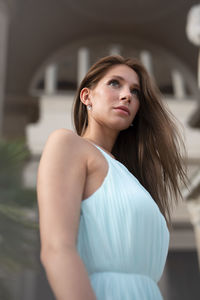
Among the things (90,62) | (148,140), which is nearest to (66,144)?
(148,140)

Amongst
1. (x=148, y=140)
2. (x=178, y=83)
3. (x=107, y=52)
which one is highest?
(x=107, y=52)

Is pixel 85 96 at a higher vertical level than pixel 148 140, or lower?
higher

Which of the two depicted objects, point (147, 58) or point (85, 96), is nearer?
point (85, 96)

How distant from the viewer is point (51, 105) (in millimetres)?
9820

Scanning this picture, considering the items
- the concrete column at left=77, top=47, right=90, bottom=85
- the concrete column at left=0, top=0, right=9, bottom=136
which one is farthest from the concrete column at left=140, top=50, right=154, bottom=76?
the concrete column at left=0, top=0, right=9, bottom=136

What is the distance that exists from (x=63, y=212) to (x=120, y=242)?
0.16 m

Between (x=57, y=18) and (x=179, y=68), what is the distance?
411 centimetres

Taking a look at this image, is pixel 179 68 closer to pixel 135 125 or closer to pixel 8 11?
pixel 8 11

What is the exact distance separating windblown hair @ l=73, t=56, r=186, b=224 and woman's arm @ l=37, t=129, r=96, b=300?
1.14 ft

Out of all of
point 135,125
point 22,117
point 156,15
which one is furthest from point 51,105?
point 135,125

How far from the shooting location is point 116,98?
108cm

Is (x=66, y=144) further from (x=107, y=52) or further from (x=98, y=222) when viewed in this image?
(x=107, y=52)

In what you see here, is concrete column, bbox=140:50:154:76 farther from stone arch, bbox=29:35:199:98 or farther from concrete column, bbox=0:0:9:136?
concrete column, bbox=0:0:9:136

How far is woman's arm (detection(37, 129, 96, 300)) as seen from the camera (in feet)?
2.26
